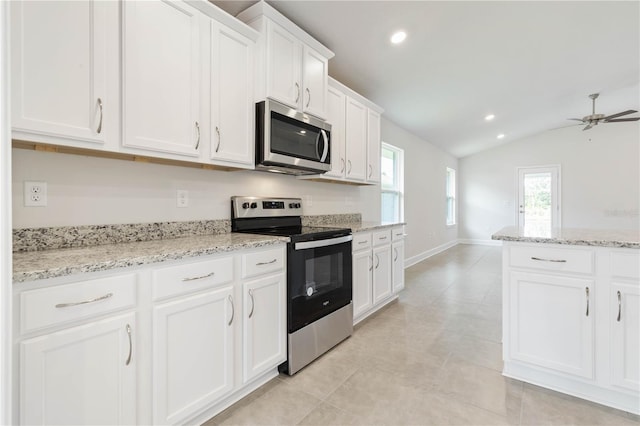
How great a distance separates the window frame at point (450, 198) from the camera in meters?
7.84

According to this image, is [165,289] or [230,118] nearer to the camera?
[165,289]

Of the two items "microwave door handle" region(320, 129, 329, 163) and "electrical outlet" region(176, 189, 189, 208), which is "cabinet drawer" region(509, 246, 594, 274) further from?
"electrical outlet" region(176, 189, 189, 208)

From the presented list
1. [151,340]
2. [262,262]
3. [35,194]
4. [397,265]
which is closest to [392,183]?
[397,265]

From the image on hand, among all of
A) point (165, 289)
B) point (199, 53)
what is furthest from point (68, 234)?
point (199, 53)

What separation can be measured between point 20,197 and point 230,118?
1.10 metres

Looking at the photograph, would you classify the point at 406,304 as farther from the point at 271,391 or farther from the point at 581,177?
the point at 581,177

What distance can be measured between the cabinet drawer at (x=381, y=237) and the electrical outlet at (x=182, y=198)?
68.4 inches

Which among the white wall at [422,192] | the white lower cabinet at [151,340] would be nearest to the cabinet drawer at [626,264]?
the white lower cabinet at [151,340]

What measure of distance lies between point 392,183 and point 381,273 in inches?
97.9

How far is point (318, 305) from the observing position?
2.17 meters

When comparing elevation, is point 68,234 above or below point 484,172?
below

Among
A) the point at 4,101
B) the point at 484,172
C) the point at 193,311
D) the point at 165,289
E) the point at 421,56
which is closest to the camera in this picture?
the point at 4,101

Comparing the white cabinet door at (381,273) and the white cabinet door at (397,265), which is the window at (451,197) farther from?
the white cabinet door at (381,273)

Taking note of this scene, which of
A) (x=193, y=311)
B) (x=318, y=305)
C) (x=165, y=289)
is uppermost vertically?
(x=165, y=289)
